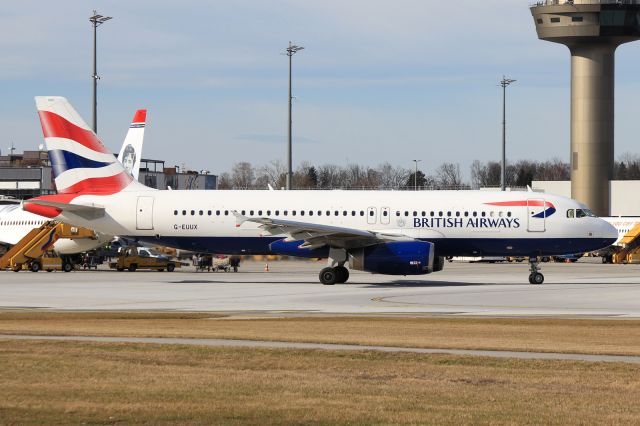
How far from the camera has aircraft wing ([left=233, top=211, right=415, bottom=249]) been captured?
157 feet

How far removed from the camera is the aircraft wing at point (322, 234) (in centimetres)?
4772

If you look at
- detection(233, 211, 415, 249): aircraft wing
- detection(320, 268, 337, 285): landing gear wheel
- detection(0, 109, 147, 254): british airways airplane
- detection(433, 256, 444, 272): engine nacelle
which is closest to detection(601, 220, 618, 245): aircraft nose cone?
detection(433, 256, 444, 272): engine nacelle

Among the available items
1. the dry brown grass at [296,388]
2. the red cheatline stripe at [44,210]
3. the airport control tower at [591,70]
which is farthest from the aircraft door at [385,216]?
the airport control tower at [591,70]

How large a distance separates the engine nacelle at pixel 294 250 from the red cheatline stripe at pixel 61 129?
10.6 metres

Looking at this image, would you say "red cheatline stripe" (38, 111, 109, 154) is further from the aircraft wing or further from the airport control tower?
the airport control tower

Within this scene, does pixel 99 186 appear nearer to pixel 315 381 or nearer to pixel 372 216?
pixel 372 216

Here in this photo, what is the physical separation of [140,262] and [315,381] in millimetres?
54947

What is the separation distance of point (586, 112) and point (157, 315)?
332ft

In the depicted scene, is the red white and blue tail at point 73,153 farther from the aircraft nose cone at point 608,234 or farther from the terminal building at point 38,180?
the terminal building at point 38,180

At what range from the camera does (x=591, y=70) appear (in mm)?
125188

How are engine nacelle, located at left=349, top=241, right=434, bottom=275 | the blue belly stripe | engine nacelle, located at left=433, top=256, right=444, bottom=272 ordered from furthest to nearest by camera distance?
the blue belly stripe < engine nacelle, located at left=433, top=256, right=444, bottom=272 < engine nacelle, located at left=349, top=241, right=434, bottom=275

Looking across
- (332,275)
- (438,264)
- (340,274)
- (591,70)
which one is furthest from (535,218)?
(591,70)

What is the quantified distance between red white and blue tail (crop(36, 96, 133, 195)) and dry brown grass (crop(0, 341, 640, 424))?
1253 inches

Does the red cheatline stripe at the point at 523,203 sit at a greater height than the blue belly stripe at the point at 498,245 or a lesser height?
greater
